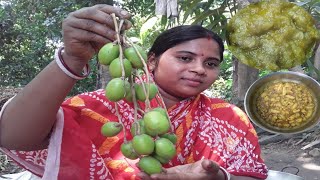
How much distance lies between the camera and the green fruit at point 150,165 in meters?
0.94

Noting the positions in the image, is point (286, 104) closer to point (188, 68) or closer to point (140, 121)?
point (188, 68)

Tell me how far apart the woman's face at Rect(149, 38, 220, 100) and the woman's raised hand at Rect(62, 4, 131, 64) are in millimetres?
490

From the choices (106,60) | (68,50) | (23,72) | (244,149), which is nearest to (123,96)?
(106,60)


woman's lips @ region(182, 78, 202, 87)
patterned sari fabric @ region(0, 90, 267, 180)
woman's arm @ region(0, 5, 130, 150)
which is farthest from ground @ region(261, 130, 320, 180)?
woman's arm @ region(0, 5, 130, 150)

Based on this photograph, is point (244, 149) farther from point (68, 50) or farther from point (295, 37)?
point (68, 50)

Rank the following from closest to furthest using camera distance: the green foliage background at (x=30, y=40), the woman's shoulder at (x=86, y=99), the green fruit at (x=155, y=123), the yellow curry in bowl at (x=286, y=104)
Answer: the green fruit at (x=155, y=123) < the woman's shoulder at (x=86, y=99) < the yellow curry in bowl at (x=286, y=104) < the green foliage background at (x=30, y=40)

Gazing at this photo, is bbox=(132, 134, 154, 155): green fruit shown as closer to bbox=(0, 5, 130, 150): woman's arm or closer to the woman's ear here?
bbox=(0, 5, 130, 150): woman's arm

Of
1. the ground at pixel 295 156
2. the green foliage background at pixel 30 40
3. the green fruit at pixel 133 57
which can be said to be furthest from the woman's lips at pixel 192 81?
the green foliage background at pixel 30 40

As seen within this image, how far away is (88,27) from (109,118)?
0.54m

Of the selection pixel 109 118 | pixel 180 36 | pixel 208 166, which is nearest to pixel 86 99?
pixel 109 118

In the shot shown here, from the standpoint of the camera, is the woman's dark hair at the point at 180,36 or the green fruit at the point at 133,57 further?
the woman's dark hair at the point at 180,36

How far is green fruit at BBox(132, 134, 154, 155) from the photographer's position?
2.96 ft

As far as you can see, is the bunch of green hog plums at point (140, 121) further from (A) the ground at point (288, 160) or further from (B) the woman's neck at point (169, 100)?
(A) the ground at point (288, 160)

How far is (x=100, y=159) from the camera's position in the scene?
1469 millimetres
